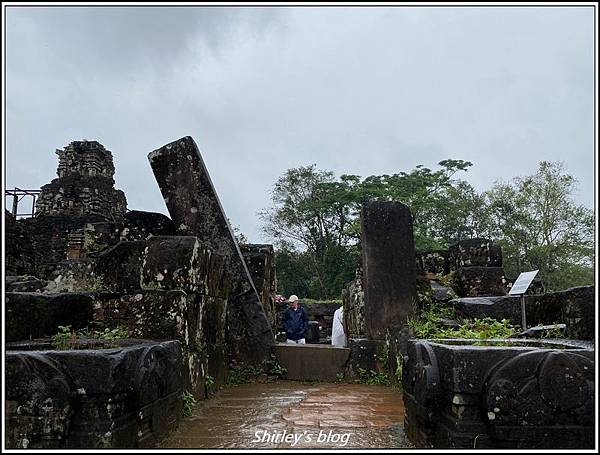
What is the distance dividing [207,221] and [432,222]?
Answer: 2622 centimetres

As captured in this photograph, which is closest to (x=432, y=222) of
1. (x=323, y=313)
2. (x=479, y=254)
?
(x=323, y=313)

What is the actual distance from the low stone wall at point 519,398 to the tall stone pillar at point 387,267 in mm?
4142

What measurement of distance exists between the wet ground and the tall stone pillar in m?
1.30

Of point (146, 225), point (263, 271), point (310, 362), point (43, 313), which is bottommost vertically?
point (310, 362)

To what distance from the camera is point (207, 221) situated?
648 centimetres

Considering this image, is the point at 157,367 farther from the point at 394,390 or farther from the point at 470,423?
the point at 394,390

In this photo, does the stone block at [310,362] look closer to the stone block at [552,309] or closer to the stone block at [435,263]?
the stone block at [552,309]

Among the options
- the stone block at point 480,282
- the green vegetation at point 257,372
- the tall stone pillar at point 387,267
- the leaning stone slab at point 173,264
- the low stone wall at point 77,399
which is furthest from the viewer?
the stone block at point 480,282

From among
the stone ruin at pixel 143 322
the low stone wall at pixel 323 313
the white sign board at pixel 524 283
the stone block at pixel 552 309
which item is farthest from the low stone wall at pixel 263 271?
the low stone wall at pixel 323 313

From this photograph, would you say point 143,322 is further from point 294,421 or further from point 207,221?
point 207,221

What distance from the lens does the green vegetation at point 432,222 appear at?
85.1 feet

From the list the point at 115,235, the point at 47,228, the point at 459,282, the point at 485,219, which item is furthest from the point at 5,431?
the point at 485,219

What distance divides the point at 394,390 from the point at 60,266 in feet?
16.3

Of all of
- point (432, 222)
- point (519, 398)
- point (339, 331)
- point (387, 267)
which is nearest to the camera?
point (519, 398)
